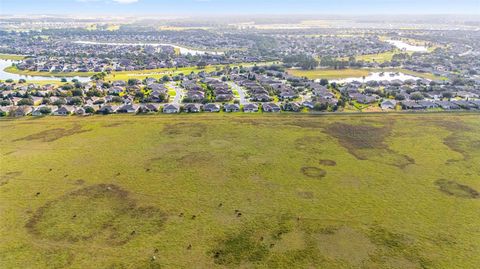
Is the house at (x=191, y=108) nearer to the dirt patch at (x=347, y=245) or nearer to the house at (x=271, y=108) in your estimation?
the house at (x=271, y=108)

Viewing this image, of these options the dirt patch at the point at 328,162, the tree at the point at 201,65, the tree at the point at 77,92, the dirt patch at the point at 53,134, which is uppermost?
the tree at the point at 201,65

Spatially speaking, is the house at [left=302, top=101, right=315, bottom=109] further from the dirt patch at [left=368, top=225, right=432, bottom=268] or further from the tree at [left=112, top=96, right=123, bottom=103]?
the dirt patch at [left=368, top=225, right=432, bottom=268]

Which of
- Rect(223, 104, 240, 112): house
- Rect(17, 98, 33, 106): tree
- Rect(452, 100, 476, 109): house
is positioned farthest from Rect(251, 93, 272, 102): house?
Rect(17, 98, 33, 106): tree

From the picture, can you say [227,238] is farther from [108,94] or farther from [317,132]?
[108,94]

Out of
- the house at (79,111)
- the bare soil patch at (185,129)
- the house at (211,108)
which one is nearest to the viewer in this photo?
the bare soil patch at (185,129)

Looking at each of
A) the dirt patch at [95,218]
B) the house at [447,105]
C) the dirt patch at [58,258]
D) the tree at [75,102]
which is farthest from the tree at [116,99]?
the house at [447,105]

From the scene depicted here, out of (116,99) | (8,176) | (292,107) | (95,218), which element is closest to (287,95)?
(292,107)

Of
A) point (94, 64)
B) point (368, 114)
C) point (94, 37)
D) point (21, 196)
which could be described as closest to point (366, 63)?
point (368, 114)
